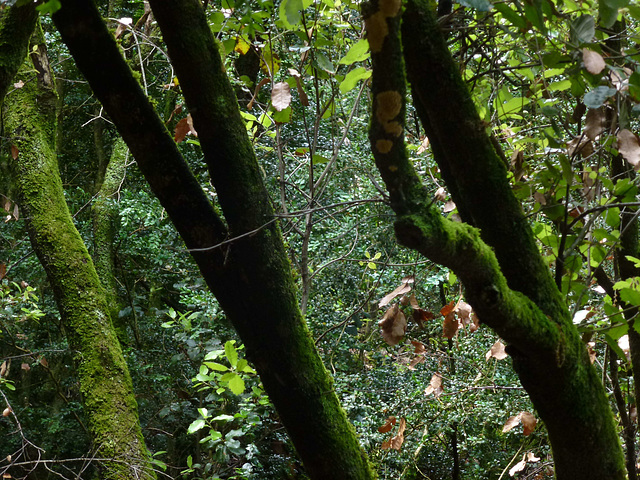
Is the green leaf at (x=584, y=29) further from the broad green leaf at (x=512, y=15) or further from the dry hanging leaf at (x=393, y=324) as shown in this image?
the dry hanging leaf at (x=393, y=324)

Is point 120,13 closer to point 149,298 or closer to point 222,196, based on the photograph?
point 149,298

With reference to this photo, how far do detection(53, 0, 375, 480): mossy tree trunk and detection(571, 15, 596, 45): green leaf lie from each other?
2.59 ft

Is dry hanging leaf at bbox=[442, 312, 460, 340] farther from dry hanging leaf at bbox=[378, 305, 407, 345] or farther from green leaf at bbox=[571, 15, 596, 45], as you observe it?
green leaf at bbox=[571, 15, 596, 45]

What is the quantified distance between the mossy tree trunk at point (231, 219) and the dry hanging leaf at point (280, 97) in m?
0.19

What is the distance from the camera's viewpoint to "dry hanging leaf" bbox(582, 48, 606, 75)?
108 centimetres

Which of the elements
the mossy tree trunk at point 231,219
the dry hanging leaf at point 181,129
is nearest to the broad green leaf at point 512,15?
the mossy tree trunk at point 231,219

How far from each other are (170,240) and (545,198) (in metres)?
3.84

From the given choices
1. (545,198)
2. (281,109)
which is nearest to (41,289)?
(281,109)

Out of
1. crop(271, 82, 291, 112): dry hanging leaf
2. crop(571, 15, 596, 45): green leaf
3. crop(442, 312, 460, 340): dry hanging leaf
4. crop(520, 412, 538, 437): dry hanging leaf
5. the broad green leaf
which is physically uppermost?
crop(271, 82, 291, 112): dry hanging leaf

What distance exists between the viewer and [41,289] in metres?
6.21

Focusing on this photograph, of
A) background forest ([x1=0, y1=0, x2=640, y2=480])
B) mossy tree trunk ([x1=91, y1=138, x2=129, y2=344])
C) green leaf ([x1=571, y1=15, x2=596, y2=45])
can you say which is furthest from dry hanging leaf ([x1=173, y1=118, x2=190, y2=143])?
mossy tree trunk ([x1=91, y1=138, x2=129, y2=344])

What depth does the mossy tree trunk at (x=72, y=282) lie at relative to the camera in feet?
8.91

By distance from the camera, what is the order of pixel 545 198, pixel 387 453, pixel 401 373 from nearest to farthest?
pixel 545 198 < pixel 387 453 < pixel 401 373

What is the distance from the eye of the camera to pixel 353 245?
217 centimetres
